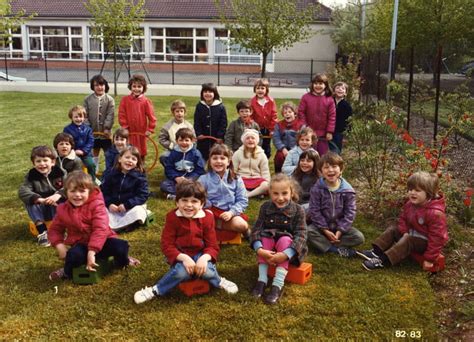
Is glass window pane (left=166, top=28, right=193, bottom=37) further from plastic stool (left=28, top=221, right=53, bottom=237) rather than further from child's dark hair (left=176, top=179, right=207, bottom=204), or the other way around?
child's dark hair (left=176, top=179, right=207, bottom=204)

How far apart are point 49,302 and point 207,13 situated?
32684 millimetres

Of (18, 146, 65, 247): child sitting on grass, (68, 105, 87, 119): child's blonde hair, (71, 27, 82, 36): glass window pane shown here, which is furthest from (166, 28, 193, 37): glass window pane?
(18, 146, 65, 247): child sitting on grass

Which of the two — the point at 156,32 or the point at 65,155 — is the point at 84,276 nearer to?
the point at 65,155

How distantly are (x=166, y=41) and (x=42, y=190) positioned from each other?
30921mm

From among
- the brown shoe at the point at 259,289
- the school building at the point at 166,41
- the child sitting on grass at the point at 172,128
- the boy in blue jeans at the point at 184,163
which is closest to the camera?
the brown shoe at the point at 259,289

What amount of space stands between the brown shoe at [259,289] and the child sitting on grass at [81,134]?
12.9 feet

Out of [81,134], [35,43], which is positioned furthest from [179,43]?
[81,134]

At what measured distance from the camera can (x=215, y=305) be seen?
4234 mm

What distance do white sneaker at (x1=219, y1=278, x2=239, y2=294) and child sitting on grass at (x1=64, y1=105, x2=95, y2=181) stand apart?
12.3 ft

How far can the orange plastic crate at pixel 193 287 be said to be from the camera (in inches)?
173

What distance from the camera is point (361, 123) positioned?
752 cm

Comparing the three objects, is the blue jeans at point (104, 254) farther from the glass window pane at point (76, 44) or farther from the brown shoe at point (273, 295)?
the glass window pane at point (76, 44)

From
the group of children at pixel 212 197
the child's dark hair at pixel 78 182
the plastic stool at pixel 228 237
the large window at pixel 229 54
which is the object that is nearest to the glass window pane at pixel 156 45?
the large window at pixel 229 54

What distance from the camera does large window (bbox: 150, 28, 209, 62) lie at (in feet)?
114
